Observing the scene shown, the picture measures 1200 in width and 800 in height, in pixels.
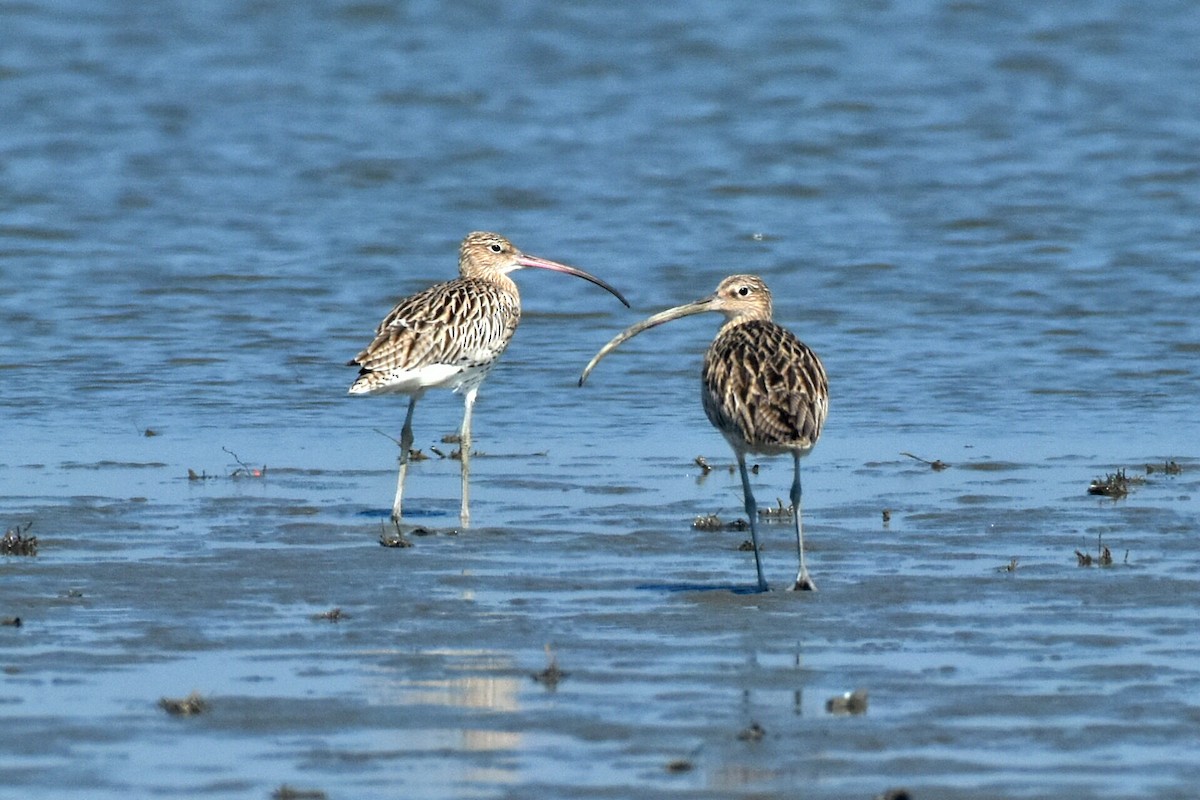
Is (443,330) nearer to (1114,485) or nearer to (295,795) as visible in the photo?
(1114,485)

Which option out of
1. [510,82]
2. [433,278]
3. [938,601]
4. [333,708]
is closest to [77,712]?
[333,708]

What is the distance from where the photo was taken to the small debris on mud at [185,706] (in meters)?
7.38

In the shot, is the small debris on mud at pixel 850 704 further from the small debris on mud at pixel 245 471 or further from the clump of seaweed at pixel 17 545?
the small debris on mud at pixel 245 471

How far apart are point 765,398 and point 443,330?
11.1 feet

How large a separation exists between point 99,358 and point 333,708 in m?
10.2

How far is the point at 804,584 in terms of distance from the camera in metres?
9.54

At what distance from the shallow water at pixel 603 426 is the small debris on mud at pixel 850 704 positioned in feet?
0.17

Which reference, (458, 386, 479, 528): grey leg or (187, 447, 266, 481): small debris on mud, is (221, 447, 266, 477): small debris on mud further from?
(458, 386, 479, 528): grey leg

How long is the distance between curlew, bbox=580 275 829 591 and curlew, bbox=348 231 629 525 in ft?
6.87

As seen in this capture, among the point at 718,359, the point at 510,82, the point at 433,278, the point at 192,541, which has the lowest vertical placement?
the point at 192,541

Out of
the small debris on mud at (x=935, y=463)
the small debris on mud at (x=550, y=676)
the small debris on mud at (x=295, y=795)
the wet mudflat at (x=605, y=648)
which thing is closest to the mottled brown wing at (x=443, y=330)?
the wet mudflat at (x=605, y=648)

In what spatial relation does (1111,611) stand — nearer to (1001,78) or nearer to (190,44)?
(1001,78)

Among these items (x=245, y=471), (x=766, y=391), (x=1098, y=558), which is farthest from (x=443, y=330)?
(x=1098, y=558)

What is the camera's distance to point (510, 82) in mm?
34406
